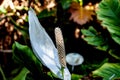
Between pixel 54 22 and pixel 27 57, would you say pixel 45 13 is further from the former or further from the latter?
pixel 27 57

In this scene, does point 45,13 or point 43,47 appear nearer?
point 43,47

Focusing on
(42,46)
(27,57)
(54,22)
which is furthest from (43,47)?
(54,22)

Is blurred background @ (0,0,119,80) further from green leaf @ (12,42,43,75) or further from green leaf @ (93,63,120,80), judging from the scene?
green leaf @ (12,42,43,75)

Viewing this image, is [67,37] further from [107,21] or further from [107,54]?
[107,21]

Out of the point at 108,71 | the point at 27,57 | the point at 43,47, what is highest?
the point at 43,47

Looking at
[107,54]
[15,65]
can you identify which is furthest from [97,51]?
[15,65]

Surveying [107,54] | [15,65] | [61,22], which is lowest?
[15,65]
